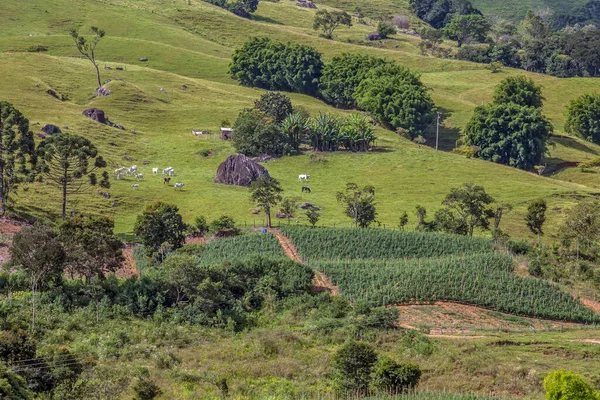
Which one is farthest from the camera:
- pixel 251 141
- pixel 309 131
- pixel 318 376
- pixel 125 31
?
pixel 125 31

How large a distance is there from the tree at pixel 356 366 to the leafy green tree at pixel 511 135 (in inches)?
3563

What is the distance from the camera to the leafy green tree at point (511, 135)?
124750mm

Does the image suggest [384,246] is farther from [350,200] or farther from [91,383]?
[91,383]

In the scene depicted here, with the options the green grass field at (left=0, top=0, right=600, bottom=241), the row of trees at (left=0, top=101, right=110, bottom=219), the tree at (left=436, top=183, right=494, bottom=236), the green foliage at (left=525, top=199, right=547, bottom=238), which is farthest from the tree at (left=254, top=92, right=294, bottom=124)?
the green foliage at (left=525, top=199, right=547, bottom=238)

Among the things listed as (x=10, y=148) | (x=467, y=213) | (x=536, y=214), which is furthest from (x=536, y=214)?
(x=10, y=148)

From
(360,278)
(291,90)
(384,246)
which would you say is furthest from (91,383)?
(291,90)

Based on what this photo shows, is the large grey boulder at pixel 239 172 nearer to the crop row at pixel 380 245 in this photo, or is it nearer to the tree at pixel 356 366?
the crop row at pixel 380 245

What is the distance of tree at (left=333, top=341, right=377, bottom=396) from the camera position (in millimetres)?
39656

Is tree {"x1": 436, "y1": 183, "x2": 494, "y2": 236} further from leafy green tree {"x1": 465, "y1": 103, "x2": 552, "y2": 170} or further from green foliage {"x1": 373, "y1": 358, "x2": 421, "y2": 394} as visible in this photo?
leafy green tree {"x1": 465, "y1": 103, "x2": 552, "y2": 170}

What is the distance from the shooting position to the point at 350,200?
3041 inches

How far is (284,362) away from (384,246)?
2562 centimetres

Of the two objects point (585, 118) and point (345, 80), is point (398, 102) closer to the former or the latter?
point (345, 80)

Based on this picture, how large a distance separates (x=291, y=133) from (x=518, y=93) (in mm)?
48603

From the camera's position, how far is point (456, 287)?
58.6 meters
